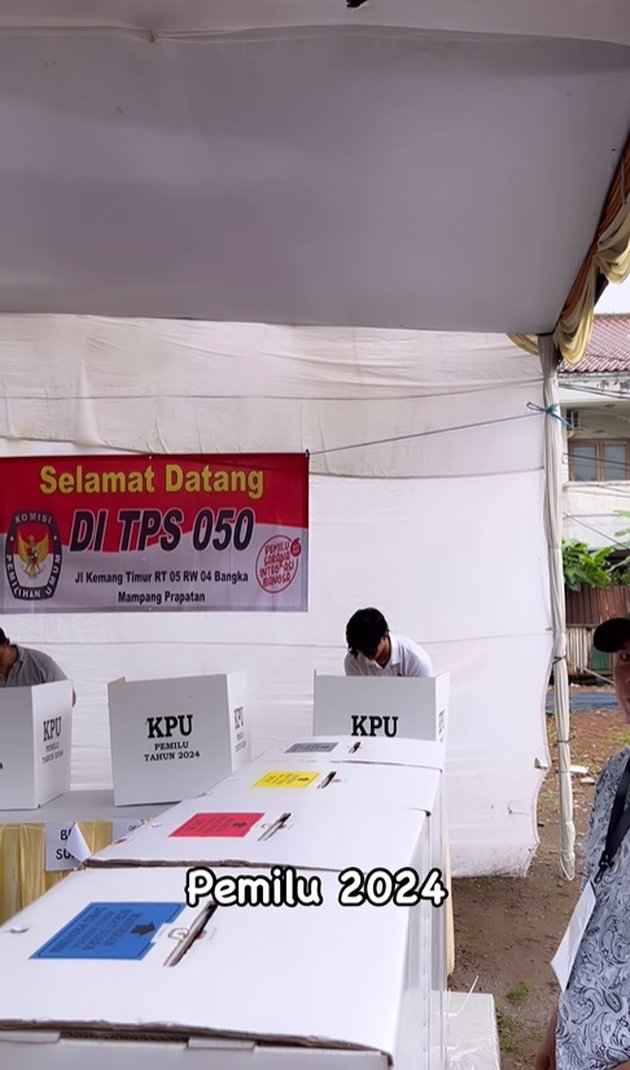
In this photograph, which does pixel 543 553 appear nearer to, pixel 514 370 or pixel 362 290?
pixel 514 370

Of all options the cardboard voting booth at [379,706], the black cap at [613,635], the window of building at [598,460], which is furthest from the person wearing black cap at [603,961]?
the window of building at [598,460]

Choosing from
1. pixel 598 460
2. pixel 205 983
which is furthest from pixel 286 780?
pixel 598 460

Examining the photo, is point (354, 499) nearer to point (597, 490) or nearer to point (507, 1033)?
point (507, 1033)

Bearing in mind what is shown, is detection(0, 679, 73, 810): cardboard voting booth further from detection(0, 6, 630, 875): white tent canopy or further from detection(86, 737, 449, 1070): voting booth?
detection(0, 6, 630, 875): white tent canopy

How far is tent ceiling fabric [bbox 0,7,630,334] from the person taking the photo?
5.26ft

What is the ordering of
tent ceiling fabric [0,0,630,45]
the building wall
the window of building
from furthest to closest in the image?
the window of building, the building wall, tent ceiling fabric [0,0,630,45]

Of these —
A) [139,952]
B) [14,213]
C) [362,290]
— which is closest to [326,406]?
[362,290]

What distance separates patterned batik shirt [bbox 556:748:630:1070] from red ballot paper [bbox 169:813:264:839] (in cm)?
51

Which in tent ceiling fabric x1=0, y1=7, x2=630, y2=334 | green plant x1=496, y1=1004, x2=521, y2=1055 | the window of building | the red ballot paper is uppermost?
the window of building

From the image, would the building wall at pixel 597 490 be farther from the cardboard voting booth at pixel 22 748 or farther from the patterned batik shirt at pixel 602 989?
the patterned batik shirt at pixel 602 989

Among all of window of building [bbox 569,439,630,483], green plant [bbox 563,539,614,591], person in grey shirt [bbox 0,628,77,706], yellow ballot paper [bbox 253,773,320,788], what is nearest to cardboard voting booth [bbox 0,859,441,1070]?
yellow ballot paper [bbox 253,773,320,788]

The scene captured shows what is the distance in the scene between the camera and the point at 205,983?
0.54m

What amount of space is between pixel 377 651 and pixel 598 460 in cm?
1021

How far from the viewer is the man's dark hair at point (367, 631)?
2637 millimetres
